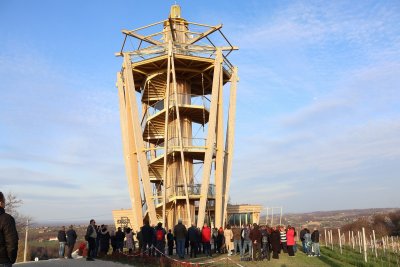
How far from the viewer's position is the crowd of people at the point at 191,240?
16.8 metres

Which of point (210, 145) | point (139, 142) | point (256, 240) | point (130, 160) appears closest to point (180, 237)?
point (256, 240)

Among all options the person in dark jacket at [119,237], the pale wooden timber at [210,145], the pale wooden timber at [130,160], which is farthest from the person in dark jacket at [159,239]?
the pale wooden timber at [130,160]

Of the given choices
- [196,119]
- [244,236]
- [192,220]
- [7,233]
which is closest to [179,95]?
[196,119]

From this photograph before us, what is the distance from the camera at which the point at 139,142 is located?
84.0 feet

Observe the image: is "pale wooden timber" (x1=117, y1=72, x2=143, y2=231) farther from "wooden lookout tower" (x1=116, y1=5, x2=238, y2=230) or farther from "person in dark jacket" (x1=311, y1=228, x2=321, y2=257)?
"person in dark jacket" (x1=311, y1=228, x2=321, y2=257)

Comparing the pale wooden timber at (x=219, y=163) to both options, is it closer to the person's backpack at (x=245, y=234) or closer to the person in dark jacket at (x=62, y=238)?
the person's backpack at (x=245, y=234)

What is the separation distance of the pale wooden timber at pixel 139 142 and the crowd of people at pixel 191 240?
507 cm

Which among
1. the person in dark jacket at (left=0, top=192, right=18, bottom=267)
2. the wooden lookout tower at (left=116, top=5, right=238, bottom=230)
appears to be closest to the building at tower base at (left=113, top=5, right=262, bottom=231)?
the wooden lookout tower at (left=116, top=5, right=238, bottom=230)

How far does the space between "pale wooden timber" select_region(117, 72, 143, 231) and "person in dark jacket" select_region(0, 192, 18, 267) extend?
20258mm

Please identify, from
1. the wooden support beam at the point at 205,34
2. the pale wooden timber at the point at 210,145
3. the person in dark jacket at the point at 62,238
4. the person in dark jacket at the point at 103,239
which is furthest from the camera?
the wooden support beam at the point at 205,34

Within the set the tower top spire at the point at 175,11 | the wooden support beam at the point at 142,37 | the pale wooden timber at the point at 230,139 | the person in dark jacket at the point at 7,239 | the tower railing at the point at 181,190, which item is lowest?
the person in dark jacket at the point at 7,239

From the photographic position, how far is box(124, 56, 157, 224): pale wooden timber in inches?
980

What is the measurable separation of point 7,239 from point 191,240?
40.5 feet

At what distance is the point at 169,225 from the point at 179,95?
26.6 ft
